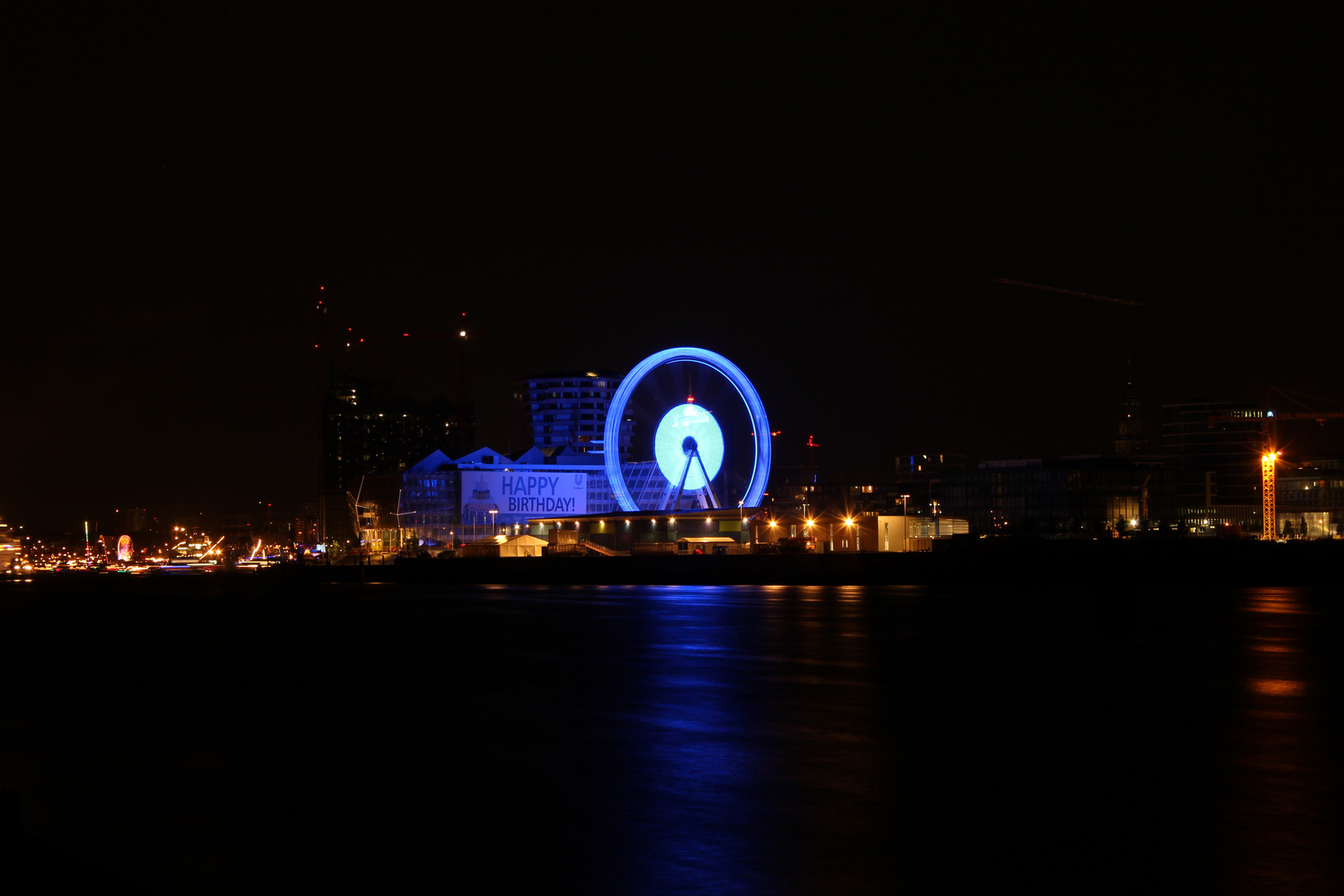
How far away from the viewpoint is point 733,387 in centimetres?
8912

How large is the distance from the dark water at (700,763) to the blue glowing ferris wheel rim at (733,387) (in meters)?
59.2

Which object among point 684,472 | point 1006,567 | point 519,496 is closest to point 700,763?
point 1006,567

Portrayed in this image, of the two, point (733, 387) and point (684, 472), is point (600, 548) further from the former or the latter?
point (733, 387)

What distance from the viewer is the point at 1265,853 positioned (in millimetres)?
8922

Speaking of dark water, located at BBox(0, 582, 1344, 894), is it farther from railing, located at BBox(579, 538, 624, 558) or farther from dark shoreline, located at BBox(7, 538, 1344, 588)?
railing, located at BBox(579, 538, 624, 558)

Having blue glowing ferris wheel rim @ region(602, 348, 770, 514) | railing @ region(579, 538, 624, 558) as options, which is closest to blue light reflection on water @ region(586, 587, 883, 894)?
blue glowing ferris wheel rim @ region(602, 348, 770, 514)

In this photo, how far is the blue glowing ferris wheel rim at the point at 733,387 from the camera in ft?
287

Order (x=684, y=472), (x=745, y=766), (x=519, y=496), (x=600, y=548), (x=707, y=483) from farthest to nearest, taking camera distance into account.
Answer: (x=519, y=496), (x=600, y=548), (x=707, y=483), (x=684, y=472), (x=745, y=766)

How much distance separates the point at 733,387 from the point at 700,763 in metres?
76.8

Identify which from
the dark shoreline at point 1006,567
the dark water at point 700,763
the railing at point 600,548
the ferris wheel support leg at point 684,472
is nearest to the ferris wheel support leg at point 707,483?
the ferris wheel support leg at point 684,472

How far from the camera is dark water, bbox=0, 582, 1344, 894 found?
350 inches

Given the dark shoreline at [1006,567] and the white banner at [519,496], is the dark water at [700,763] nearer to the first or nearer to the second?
the dark shoreline at [1006,567]

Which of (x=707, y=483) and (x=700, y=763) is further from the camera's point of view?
(x=707, y=483)

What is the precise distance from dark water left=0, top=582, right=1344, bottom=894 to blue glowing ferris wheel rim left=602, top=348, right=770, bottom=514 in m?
59.2
